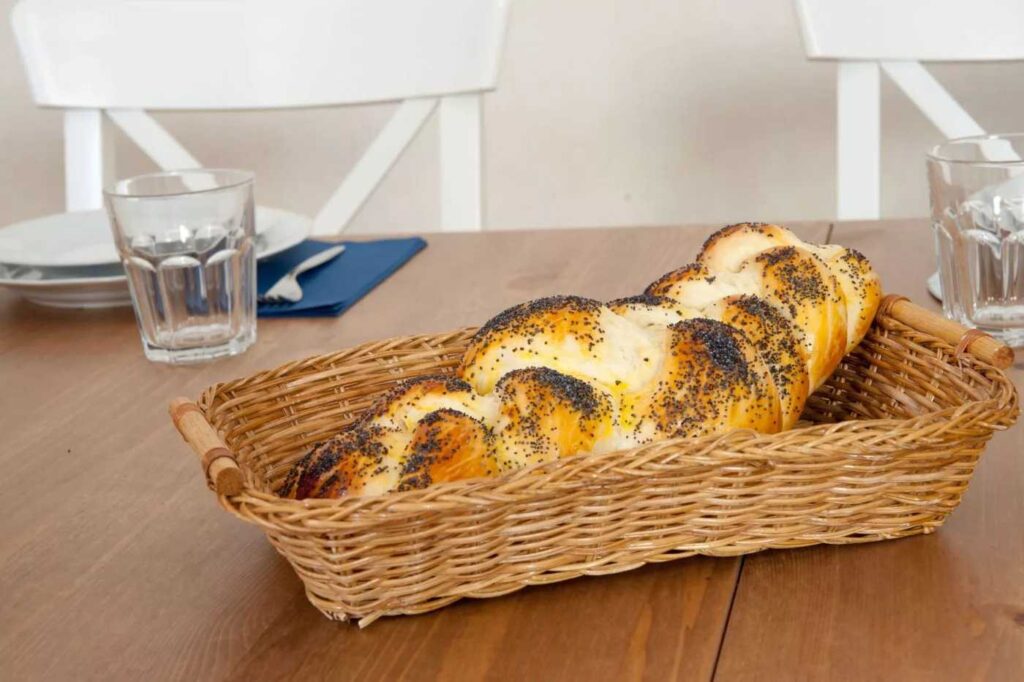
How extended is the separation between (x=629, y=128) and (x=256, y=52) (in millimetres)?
972

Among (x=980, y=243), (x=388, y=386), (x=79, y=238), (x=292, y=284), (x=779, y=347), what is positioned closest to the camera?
(x=779, y=347)

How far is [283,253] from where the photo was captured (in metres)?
1.31

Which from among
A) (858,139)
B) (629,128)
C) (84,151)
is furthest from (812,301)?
(629,128)

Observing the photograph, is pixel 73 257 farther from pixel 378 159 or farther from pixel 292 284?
pixel 378 159

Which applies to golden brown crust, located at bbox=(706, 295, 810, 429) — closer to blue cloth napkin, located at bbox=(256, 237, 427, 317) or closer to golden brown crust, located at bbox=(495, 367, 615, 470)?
golden brown crust, located at bbox=(495, 367, 615, 470)

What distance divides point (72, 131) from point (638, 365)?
124 cm

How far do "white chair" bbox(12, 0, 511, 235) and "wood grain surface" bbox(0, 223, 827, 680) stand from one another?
2.40 ft

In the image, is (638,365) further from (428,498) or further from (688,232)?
(688,232)

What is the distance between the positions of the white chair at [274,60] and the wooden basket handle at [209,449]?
1018mm

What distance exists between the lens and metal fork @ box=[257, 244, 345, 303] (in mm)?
1150

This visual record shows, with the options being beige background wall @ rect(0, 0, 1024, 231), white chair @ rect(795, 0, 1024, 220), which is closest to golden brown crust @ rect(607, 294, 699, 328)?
white chair @ rect(795, 0, 1024, 220)

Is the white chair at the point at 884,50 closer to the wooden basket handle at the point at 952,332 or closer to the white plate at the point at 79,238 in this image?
Result: the white plate at the point at 79,238

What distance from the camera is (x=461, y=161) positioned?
5.43 feet

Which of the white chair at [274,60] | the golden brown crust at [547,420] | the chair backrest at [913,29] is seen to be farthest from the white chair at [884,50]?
the golden brown crust at [547,420]
